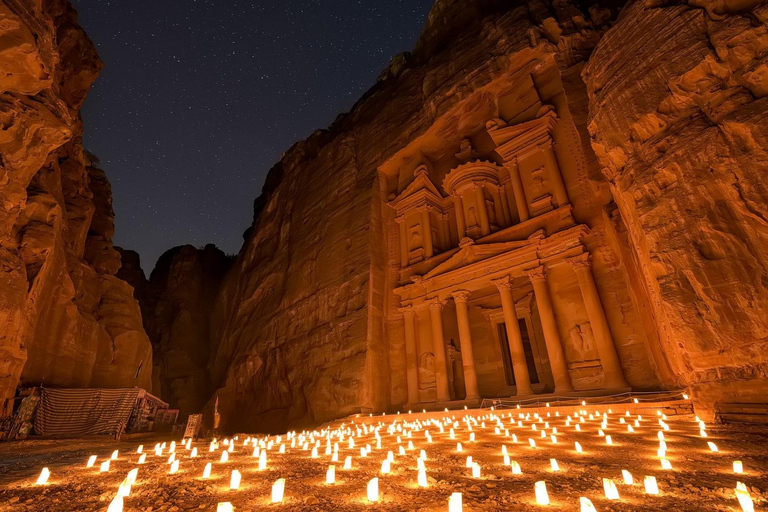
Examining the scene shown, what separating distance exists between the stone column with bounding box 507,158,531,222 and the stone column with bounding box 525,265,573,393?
350 cm

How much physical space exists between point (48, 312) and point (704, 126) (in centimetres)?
2192

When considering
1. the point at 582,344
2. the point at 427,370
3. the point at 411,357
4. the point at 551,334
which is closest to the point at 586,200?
the point at 551,334

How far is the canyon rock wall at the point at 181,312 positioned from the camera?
31.5 m

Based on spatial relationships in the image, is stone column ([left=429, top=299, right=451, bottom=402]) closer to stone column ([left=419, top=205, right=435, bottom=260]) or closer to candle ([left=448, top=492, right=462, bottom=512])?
stone column ([left=419, top=205, right=435, bottom=260])

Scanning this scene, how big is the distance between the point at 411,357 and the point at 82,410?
48.0 feet

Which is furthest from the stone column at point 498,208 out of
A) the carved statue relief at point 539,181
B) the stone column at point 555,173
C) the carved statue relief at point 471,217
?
the stone column at point 555,173

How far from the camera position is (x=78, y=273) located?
54.5 ft

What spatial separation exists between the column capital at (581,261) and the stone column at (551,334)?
4.77ft

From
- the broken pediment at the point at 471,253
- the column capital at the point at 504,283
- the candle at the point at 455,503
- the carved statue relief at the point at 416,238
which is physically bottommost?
the candle at the point at 455,503

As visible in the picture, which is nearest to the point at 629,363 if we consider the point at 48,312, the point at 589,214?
the point at 589,214

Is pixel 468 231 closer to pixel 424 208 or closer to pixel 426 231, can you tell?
pixel 426 231

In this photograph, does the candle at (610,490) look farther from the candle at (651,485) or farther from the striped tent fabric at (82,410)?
the striped tent fabric at (82,410)

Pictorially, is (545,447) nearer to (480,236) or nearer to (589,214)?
(589,214)

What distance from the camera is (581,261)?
15594 millimetres
